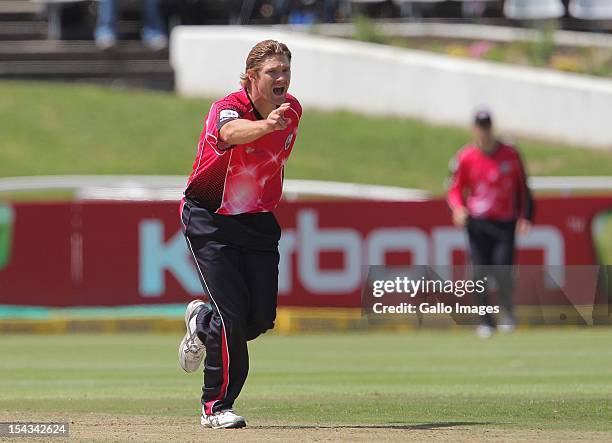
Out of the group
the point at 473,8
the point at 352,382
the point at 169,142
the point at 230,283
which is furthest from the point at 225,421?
the point at 473,8

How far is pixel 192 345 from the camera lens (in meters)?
8.85

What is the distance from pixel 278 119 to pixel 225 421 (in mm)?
1706

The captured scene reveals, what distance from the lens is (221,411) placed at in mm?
8547

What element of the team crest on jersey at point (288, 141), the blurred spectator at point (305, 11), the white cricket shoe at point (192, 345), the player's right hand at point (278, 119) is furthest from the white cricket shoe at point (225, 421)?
the blurred spectator at point (305, 11)

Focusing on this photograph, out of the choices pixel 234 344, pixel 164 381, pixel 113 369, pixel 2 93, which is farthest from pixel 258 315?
pixel 2 93

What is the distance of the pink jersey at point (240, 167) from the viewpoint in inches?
330

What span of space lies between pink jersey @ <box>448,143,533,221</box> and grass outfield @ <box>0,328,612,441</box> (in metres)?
1.39

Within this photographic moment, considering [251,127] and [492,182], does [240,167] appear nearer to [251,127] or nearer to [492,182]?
[251,127]

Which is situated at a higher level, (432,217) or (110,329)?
(432,217)

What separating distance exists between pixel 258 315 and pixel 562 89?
19060mm

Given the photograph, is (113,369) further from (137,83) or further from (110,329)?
(137,83)

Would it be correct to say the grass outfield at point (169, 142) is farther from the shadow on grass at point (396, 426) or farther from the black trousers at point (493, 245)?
the shadow on grass at point (396, 426)

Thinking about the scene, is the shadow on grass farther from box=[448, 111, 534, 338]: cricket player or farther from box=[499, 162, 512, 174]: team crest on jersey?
box=[499, 162, 512, 174]: team crest on jersey

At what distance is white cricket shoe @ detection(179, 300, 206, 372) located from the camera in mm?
8836
